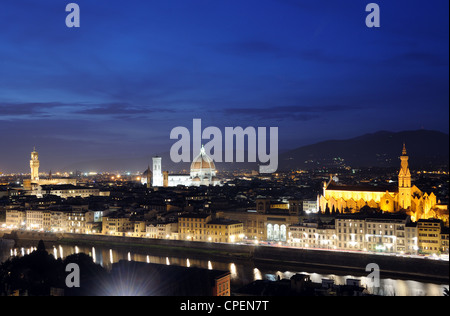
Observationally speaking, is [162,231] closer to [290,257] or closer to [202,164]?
[290,257]

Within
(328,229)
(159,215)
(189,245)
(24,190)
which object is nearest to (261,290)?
(328,229)

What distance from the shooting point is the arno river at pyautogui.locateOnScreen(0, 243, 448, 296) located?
16453 mm

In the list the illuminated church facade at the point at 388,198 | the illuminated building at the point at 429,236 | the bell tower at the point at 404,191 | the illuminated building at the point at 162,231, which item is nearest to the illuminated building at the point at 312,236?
the illuminated building at the point at 429,236

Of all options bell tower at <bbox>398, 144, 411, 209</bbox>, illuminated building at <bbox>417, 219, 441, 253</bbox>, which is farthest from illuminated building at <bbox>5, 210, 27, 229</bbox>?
illuminated building at <bbox>417, 219, 441, 253</bbox>

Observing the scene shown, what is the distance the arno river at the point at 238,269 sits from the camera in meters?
16.5

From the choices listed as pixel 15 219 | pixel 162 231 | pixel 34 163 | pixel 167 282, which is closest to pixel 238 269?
pixel 167 282

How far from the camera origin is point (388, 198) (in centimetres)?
2616

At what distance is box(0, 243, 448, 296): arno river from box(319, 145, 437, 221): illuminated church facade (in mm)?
6878

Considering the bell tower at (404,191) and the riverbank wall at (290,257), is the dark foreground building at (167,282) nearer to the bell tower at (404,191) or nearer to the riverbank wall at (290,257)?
the riverbank wall at (290,257)

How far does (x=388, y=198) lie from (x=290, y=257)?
289 inches

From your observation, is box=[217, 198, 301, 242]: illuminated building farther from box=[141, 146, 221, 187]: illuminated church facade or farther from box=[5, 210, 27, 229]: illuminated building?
box=[141, 146, 221, 187]: illuminated church facade

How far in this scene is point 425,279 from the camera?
58.7 ft

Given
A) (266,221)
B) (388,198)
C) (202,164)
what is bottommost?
(266,221)

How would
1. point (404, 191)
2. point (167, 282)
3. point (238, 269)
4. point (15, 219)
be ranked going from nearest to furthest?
1. point (167, 282)
2. point (238, 269)
3. point (404, 191)
4. point (15, 219)
